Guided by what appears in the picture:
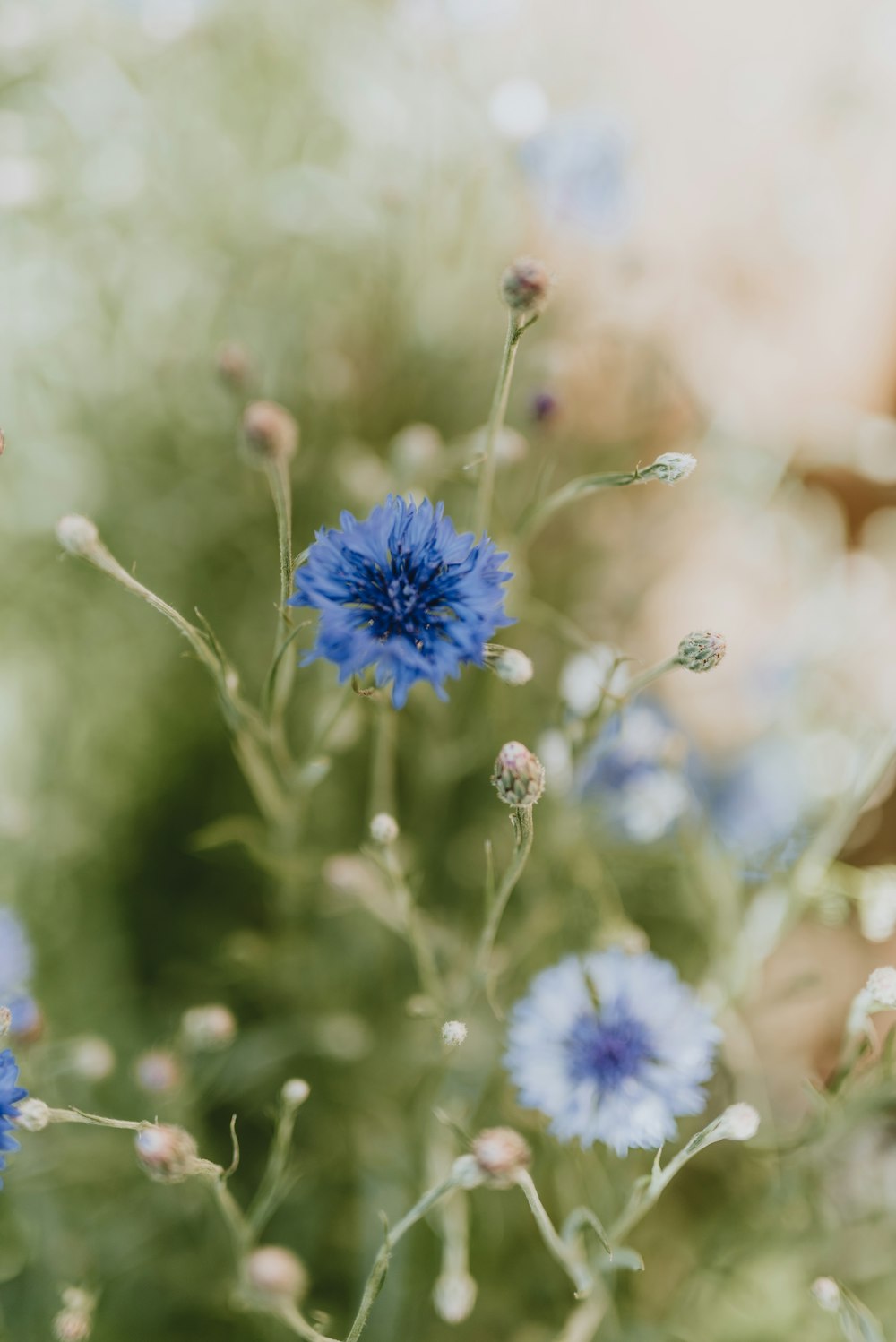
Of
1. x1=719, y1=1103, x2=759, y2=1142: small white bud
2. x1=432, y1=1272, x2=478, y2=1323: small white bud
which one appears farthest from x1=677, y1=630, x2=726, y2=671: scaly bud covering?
x1=432, y1=1272, x2=478, y2=1323: small white bud

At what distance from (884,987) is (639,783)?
0.67 ft

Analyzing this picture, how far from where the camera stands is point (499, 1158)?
0.35 metres

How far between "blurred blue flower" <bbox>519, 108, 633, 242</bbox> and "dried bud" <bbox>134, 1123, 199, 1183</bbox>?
2.01 ft

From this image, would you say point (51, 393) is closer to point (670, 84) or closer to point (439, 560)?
point (439, 560)

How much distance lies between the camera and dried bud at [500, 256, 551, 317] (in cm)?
35

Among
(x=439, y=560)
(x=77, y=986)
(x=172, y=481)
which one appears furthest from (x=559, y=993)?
(x=172, y=481)

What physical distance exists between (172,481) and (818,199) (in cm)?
53

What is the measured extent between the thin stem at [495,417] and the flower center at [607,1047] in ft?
0.73

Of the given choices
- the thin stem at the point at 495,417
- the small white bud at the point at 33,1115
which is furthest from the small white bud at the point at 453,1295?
the thin stem at the point at 495,417

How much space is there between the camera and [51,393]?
0.71 metres

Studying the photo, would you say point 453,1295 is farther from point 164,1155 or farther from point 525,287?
point 525,287

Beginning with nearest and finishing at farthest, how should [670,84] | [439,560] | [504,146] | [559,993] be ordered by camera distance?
1. [439,560]
2. [559,993]
3. [504,146]
4. [670,84]

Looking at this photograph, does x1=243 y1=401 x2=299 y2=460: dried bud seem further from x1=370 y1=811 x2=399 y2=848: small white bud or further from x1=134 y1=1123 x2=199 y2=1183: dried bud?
x1=134 y1=1123 x2=199 y2=1183: dried bud

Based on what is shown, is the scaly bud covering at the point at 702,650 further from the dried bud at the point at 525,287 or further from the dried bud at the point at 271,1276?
the dried bud at the point at 271,1276
